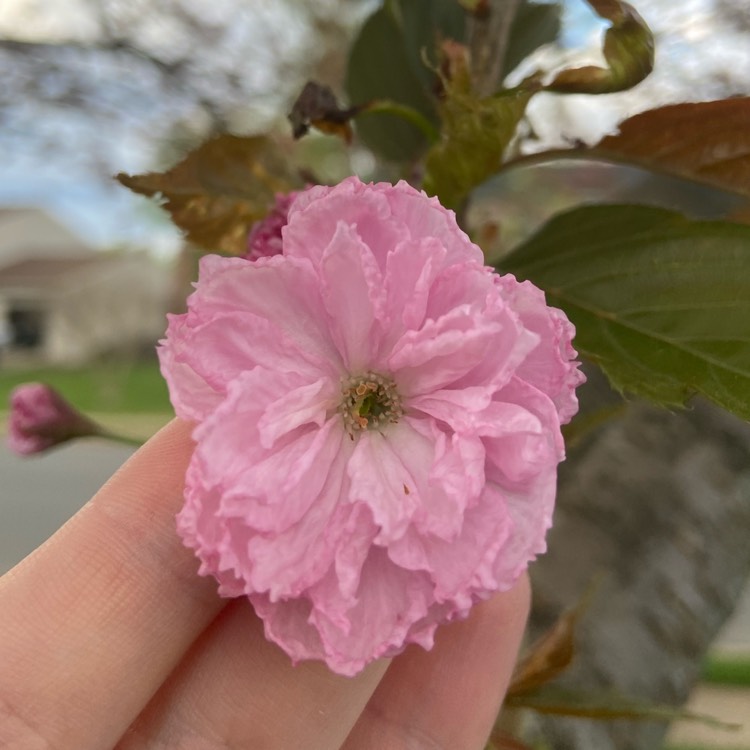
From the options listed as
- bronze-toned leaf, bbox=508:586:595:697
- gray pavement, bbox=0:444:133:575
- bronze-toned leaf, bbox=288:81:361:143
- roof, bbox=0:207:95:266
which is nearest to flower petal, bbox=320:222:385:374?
bronze-toned leaf, bbox=288:81:361:143

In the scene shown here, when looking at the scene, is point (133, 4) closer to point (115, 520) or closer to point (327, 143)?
point (327, 143)

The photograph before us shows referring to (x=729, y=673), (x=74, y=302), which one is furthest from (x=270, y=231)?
(x=74, y=302)

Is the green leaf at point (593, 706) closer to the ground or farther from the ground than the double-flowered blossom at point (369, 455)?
closer to the ground

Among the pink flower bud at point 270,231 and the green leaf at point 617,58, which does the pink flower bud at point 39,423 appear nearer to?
the pink flower bud at point 270,231

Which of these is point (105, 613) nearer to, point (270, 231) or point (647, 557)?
point (270, 231)

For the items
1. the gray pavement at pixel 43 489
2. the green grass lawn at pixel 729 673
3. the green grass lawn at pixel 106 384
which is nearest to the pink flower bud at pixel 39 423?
the green grass lawn at pixel 729 673

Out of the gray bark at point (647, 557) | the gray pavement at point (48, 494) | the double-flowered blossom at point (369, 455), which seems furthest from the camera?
the gray pavement at point (48, 494)
